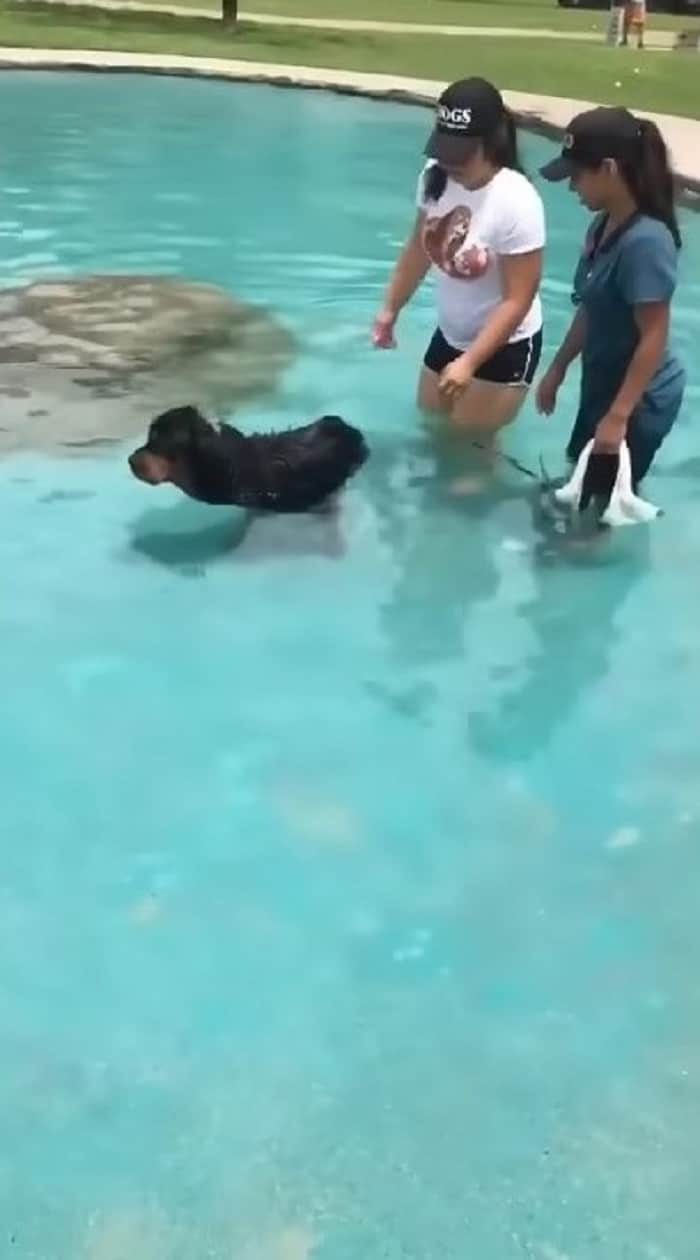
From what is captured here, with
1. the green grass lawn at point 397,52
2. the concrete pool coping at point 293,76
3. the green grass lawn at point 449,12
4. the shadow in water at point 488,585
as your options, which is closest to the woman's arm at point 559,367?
the shadow in water at point 488,585

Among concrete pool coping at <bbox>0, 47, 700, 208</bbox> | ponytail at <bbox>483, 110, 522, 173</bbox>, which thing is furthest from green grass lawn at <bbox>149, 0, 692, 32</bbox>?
ponytail at <bbox>483, 110, 522, 173</bbox>

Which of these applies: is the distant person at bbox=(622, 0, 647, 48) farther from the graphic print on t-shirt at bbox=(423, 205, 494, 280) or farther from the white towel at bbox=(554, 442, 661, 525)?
the white towel at bbox=(554, 442, 661, 525)

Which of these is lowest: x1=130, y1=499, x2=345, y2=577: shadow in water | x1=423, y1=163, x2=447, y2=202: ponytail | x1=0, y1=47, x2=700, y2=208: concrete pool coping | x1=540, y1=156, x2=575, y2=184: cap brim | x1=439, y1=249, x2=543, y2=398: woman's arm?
x1=0, y1=47, x2=700, y2=208: concrete pool coping

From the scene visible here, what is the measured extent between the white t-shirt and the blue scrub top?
0.26m

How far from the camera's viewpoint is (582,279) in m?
5.15

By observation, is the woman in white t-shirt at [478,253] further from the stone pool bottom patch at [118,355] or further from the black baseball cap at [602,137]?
the stone pool bottom patch at [118,355]

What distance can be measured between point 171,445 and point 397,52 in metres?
20.0

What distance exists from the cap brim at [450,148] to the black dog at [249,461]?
0.88 meters

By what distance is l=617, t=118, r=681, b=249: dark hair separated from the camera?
4750 mm

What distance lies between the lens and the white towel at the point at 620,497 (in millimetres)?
5191

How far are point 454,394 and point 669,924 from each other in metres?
2.31

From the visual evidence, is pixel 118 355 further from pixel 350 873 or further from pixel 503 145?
pixel 350 873

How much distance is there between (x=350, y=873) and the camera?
3.48m

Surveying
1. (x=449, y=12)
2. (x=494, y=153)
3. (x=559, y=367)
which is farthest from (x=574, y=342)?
(x=449, y=12)
